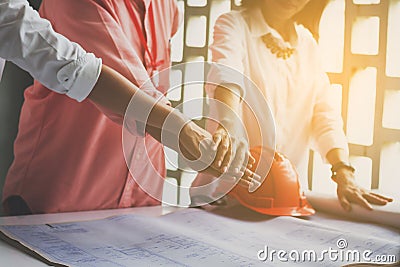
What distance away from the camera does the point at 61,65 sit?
4.65ft

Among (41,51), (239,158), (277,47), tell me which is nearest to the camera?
(41,51)

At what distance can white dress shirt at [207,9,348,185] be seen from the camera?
1861 mm

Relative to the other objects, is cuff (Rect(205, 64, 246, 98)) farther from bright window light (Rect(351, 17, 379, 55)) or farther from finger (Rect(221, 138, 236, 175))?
bright window light (Rect(351, 17, 379, 55))

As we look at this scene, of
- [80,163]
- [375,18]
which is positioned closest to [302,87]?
[375,18]

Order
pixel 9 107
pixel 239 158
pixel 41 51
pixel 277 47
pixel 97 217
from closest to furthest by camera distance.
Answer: pixel 41 51 < pixel 9 107 < pixel 97 217 < pixel 239 158 < pixel 277 47

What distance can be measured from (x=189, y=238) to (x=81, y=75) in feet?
1.72

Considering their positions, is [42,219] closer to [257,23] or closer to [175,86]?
[175,86]

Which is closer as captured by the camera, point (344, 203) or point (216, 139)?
point (216, 139)

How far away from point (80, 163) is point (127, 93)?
238 millimetres

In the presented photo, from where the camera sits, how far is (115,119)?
1.64 meters

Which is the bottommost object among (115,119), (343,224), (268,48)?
(343,224)

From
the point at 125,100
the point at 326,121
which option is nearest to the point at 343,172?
the point at 326,121

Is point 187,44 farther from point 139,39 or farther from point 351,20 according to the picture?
point 351,20

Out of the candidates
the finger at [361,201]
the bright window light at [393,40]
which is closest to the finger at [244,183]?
the finger at [361,201]
